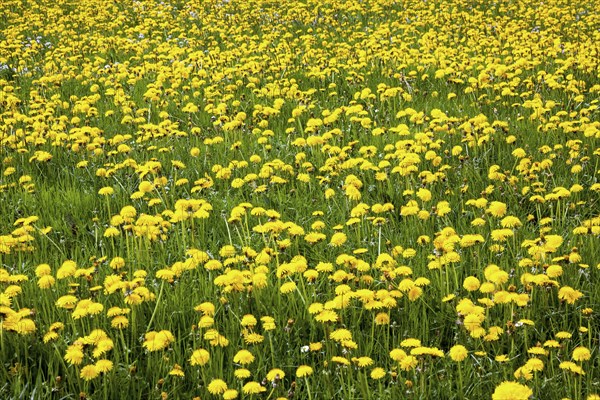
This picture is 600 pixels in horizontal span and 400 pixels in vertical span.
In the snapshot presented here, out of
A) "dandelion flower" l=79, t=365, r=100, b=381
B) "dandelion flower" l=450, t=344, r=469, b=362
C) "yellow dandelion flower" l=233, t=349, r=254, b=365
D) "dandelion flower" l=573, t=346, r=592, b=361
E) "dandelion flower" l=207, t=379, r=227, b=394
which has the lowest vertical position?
"dandelion flower" l=573, t=346, r=592, b=361

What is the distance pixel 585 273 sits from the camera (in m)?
3.13

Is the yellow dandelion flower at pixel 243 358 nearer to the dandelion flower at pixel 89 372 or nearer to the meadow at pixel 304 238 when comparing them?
the meadow at pixel 304 238

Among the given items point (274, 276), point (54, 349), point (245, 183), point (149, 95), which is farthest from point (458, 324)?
point (149, 95)

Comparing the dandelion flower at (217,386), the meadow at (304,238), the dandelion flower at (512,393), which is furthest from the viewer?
the meadow at (304,238)

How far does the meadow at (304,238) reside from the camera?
8.57 ft

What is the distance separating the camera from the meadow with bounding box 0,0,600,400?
2.61 meters

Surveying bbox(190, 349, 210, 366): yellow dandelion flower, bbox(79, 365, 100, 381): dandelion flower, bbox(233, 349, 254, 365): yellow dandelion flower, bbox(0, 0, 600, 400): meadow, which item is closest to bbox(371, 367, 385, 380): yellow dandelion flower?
bbox(0, 0, 600, 400): meadow

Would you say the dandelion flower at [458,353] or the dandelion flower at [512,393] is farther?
the dandelion flower at [458,353]

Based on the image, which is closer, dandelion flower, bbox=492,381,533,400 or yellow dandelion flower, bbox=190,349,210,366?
dandelion flower, bbox=492,381,533,400

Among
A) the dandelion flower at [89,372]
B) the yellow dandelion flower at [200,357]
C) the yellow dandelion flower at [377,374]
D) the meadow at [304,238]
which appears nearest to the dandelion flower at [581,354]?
the meadow at [304,238]

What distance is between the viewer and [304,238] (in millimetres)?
3871

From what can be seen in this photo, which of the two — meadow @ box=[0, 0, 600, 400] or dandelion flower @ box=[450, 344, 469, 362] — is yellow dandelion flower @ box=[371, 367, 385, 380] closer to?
meadow @ box=[0, 0, 600, 400]

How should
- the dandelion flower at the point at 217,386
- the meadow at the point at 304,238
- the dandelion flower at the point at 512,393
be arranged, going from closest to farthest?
the dandelion flower at the point at 512,393 < the dandelion flower at the point at 217,386 < the meadow at the point at 304,238

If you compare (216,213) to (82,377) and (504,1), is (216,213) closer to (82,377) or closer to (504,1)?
(82,377)
